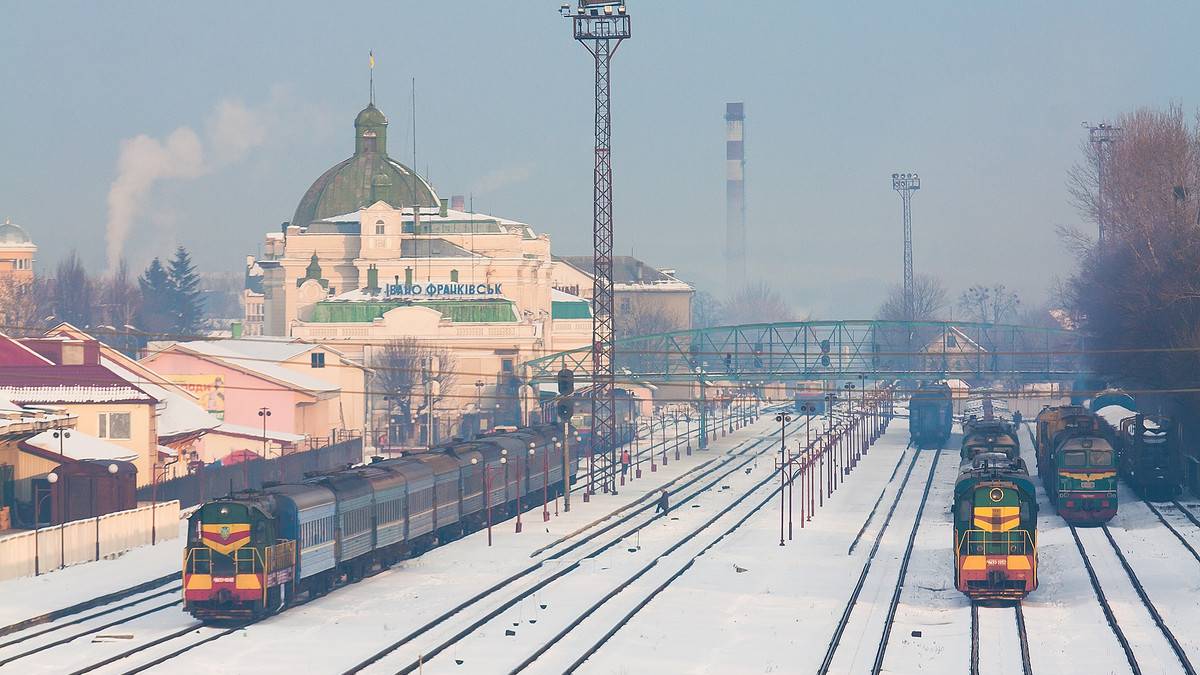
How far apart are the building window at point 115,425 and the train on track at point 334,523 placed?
1543 cm

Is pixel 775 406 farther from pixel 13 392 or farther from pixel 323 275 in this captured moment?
pixel 13 392

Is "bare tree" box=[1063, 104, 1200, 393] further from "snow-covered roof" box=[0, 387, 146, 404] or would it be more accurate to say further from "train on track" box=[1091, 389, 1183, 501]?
"snow-covered roof" box=[0, 387, 146, 404]

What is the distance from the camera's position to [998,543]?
4238 centimetres

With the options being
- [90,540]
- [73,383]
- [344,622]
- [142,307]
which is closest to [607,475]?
[73,383]

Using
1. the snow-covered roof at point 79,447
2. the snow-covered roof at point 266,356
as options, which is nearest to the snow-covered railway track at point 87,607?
the snow-covered roof at point 79,447

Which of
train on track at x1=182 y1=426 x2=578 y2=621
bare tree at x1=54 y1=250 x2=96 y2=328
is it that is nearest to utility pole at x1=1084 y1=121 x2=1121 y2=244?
train on track at x1=182 y1=426 x2=578 y2=621

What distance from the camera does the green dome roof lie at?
600ft

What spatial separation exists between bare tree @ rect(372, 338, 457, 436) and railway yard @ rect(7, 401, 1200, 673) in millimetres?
60422

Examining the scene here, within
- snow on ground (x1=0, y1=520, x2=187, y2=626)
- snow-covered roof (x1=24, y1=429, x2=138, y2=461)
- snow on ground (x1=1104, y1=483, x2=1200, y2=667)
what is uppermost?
snow-covered roof (x1=24, y1=429, x2=138, y2=461)

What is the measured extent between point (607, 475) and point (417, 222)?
295ft

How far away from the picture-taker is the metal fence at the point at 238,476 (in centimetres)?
7212

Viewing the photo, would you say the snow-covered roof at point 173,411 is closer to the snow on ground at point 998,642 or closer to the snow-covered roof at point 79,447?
the snow-covered roof at point 79,447

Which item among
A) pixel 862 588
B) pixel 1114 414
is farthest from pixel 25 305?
pixel 862 588

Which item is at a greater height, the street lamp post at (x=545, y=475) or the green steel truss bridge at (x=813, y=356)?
the green steel truss bridge at (x=813, y=356)
